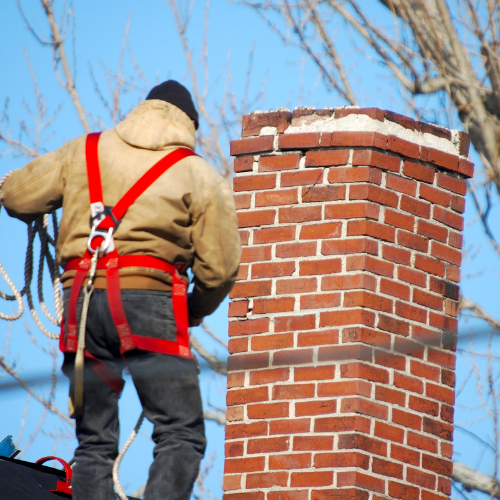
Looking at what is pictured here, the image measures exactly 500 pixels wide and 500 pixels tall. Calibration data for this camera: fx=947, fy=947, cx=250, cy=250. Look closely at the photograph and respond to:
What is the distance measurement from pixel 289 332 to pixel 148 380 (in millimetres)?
1458

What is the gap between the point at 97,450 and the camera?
136 inches

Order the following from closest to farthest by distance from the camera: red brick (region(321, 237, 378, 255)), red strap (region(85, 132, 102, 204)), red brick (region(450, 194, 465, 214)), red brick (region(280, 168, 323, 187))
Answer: red strap (region(85, 132, 102, 204)), red brick (region(321, 237, 378, 255)), red brick (region(280, 168, 323, 187)), red brick (region(450, 194, 465, 214))

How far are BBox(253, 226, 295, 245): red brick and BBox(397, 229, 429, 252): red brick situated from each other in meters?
0.56

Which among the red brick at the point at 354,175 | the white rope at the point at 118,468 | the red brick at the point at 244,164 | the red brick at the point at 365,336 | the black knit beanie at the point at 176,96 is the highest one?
the red brick at the point at 244,164

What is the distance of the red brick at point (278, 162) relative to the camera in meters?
5.03

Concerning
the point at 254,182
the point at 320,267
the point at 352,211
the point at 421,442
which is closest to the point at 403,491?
the point at 421,442

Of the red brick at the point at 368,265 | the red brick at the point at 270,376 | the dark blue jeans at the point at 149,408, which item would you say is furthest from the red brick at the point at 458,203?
the dark blue jeans at the point at 149,408

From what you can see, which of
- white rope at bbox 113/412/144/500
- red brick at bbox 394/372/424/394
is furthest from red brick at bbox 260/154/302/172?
white rope at bbox 113/412/144/500

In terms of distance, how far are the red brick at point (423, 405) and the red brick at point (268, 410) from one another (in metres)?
0.63

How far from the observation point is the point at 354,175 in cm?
487

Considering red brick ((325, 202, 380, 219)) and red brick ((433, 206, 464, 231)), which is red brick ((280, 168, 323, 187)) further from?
red brick ((433, 206, 464, 231))

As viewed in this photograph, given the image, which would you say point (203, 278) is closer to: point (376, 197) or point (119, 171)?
point (119, 171)

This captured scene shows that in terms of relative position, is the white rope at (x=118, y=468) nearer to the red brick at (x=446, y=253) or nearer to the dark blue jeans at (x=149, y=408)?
the dark blue jeans at (x=149, y=408)

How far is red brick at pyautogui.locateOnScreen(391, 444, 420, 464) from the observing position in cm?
459
